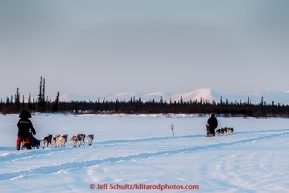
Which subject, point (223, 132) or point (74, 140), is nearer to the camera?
point (74, 140)

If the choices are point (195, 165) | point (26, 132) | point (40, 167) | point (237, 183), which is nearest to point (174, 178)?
point (237, 183)

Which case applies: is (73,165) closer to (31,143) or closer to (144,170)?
(144,170)

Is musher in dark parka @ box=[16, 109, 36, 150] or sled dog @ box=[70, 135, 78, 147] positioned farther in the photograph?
sled dog @ box=[70, 135, 78, 147]

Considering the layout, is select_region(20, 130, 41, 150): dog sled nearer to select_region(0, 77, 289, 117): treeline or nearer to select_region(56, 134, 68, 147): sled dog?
select_region(56, 134, 68, 147): sled dog

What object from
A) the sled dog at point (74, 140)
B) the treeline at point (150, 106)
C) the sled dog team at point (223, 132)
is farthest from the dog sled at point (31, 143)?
the treeline at point (150, 106)

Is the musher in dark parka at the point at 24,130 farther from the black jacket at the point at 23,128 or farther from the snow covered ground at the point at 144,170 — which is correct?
the snow covered ground at the point at 144,170

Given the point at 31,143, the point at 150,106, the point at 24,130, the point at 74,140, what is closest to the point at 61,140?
the point at 74,140

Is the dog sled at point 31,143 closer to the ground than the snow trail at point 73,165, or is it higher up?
higher up

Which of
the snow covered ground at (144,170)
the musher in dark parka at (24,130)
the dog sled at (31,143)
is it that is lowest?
the snow covered ground at (144,170)

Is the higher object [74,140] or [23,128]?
[23,128]

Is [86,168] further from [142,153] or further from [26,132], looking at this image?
[26,132]

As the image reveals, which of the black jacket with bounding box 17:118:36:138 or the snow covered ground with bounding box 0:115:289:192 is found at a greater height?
the black jacket with bounding box 17:118:36:138

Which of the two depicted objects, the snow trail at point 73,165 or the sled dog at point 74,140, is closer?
the snow trail at point 73,165

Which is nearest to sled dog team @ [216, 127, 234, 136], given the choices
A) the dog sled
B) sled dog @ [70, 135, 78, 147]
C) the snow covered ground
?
sled dog @ [70, 135, 78, 147]
